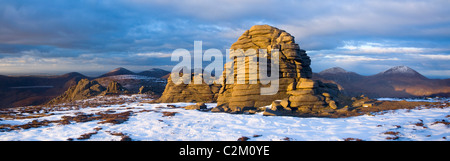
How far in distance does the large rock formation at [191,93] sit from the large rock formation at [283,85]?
7.92m

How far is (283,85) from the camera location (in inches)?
958

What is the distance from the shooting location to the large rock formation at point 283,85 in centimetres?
2169

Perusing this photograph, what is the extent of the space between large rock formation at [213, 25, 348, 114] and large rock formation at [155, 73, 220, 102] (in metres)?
7.92

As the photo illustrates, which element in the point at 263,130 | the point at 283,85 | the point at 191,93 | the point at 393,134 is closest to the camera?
the point at 393,134

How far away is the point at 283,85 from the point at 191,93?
16833mm

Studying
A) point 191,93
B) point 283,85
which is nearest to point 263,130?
point 283,85

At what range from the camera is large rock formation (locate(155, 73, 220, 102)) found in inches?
1390

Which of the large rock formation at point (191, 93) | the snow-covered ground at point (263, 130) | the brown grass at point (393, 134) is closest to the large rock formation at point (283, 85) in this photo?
the snow-covered ground at point (263, 130)

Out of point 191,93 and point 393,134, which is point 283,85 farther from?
point 191,93

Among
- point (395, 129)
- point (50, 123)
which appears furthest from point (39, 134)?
point (395, 129)

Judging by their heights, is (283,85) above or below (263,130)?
above

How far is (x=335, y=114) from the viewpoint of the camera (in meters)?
19.1

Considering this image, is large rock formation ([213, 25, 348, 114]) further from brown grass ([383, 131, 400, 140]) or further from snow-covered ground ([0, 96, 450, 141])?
brown grass ([383, 131, 400, 140])
